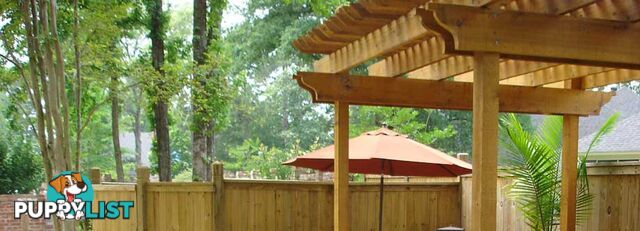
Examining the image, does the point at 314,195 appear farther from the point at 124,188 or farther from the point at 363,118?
the point at 363,118

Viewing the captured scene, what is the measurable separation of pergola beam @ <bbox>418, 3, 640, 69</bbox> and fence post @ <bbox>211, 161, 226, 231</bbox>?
388 centimetres

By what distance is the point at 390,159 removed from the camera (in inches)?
203

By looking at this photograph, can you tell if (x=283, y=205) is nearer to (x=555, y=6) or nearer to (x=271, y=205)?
(x=271, y=205)

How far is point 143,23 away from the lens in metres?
8.54

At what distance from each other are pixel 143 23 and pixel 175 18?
14375 millimetres

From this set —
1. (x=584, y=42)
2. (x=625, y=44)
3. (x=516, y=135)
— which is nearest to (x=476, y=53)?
(x=584, y=42)

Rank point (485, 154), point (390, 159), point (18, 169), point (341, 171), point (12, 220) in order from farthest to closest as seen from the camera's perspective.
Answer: point (18, 169) → point (12, 220) → point (390, 159) → point (341, 171) → point (485, 154)

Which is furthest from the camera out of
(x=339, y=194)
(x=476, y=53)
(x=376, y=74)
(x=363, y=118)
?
(x=363, y=118)

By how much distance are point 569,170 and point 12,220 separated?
7.60 m

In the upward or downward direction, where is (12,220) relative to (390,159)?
downward

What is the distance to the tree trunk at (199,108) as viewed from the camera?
8.57 meters

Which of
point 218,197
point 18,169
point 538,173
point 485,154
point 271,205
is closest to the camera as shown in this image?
point 485,154

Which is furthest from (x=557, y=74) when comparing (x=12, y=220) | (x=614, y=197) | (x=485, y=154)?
→ (x=12, y=220)

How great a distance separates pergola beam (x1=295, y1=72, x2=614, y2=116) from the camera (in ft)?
14.2
